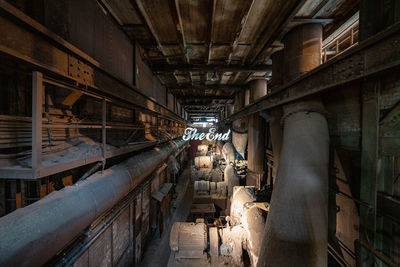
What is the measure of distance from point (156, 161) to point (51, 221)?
3.02 m

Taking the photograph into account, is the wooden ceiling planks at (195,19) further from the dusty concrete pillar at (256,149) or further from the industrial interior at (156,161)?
the dusty concrete pillar at (256,149)

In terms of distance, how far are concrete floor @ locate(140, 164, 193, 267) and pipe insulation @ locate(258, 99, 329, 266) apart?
13.9ft

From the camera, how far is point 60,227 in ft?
4.33

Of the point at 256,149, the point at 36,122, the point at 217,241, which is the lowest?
the point at 217,241

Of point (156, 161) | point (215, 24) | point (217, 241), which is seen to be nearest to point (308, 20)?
point (215, 24)

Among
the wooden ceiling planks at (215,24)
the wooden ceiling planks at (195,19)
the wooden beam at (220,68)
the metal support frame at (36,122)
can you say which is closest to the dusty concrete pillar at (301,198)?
the wooden ceiling planks at (215,24)

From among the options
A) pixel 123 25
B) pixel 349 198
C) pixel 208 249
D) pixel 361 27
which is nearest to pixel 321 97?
pixel 361 27

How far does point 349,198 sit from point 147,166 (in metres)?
3.85

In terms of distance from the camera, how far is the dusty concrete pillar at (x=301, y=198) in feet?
5.76

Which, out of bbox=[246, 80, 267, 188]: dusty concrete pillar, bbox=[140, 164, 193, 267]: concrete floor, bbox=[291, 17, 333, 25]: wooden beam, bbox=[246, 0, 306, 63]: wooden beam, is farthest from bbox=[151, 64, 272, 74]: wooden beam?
bbox=[140, 164, 193, 267]: concrete floor

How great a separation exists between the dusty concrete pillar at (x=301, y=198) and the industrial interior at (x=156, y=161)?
0.01 m

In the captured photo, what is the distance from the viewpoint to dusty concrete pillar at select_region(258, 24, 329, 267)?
5.76ft

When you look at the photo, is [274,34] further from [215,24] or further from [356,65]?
[356,65]

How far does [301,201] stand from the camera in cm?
189
